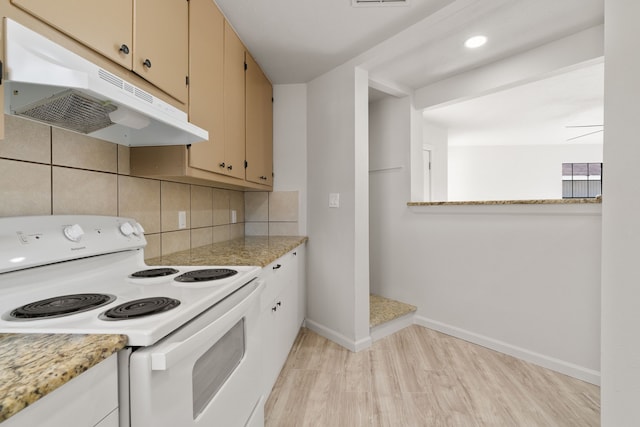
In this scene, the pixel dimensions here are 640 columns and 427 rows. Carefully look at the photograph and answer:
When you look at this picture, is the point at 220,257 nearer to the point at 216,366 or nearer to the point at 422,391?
the point at 216,366

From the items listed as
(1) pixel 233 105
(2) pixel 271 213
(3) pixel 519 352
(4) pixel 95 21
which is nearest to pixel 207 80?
(1) pixel 233 105

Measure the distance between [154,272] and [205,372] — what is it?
0.53m

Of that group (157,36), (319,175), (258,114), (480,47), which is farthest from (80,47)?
(480,47)

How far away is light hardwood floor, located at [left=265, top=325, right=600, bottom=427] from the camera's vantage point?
155 centimetres

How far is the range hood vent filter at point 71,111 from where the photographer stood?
2.68 ft

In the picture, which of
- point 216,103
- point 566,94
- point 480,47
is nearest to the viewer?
point 216,103

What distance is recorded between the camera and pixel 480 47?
7.18ft

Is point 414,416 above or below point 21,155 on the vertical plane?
below

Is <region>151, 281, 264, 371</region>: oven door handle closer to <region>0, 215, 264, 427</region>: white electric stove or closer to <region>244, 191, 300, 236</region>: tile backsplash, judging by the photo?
<region>0, 215, 264, 427</region>: white electric stove

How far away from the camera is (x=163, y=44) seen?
4.06 ft

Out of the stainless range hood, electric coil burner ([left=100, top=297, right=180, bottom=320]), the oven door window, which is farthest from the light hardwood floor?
the stainless range hood

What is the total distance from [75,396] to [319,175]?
221 centimetres

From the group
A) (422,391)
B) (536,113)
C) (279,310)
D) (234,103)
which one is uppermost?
(536,113)

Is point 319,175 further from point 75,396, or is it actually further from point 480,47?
point 75,396
